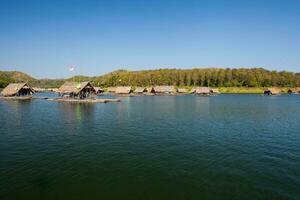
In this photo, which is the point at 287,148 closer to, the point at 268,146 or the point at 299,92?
the point at 268,146

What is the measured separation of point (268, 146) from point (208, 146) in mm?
6221

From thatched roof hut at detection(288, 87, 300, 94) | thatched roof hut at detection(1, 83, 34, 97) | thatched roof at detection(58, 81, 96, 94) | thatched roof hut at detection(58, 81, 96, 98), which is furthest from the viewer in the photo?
thatched roof hut at detection(288, 87, 300, 94)

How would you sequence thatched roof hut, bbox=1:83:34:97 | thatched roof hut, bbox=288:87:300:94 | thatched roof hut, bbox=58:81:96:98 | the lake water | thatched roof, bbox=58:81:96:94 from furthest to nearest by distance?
thatched roof hut, bbox=288:87:300:94 → thatched roof hut, bbox=1:83:34:97 → thatched roof hut, bbox=58:81:96:98 → thatched roof, bbox=58:81:96:94 → the lake water

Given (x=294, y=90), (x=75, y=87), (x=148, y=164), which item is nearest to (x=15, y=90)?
(x=75, y=87)

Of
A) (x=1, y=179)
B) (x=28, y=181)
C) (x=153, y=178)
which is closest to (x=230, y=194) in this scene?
(x=153, y=178)

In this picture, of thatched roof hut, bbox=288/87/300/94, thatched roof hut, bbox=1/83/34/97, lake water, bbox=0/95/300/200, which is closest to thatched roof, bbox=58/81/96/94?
thatched roof hut, bbox=1/83/34/97

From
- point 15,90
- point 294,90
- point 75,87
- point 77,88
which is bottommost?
point 294,90

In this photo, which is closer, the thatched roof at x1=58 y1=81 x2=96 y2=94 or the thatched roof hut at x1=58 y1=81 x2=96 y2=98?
the thatched roof at x1=58 y1=81 x2=96 y2=94

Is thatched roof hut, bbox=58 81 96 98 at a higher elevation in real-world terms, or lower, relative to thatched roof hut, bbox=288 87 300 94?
higher

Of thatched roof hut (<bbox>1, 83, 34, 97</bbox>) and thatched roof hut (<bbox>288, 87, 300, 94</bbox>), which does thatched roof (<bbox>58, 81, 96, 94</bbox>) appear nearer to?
thatched roof hut (<bbox>1, 83, 34, 97</bbox>)

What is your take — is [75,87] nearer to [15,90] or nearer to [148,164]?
[15,90]

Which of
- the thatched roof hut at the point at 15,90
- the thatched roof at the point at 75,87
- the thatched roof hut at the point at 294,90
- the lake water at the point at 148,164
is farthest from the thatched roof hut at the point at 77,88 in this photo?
the thatched roof hut at the point at 294,90

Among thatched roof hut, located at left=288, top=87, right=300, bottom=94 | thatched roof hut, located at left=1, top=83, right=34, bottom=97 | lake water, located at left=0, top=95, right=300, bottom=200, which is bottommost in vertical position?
lake water, located at left=0, top=95, right=300, bottom=200

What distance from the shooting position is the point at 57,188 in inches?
613
